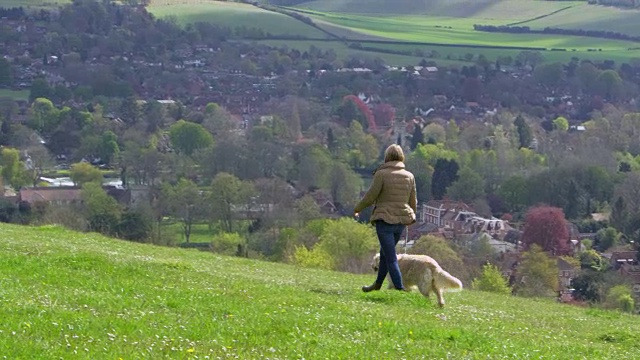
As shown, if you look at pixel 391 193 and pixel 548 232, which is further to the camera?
pixel 548 232

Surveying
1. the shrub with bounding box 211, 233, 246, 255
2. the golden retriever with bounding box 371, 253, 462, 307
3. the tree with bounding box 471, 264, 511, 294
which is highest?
the golden retriever with bounding box 371, 253, 462, 307

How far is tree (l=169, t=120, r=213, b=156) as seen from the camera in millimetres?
98562

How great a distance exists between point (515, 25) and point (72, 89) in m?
79.9

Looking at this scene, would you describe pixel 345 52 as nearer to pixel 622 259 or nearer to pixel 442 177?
pixel 442 177

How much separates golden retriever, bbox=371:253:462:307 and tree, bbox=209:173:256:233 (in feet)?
170

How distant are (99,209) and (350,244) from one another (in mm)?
15253

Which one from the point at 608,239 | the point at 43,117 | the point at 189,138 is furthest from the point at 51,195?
the point at 43,117

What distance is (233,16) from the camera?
176m

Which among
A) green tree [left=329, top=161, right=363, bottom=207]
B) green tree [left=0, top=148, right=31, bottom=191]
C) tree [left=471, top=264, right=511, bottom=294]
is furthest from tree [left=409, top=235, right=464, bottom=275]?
green tree [left=0, top=148, right=31, bottom=191]

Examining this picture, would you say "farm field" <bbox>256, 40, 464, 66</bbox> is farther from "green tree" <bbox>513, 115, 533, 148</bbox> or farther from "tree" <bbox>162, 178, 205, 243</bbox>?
"tree" <bbox>162, 178, 205, 243</bbox>

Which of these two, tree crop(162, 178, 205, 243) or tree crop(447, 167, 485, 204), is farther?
tree crop(447, 167, 485, 204)

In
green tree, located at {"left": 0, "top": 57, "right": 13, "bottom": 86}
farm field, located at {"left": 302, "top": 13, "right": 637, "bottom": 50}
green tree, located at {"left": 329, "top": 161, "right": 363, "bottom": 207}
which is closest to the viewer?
green tree, located at {"left": 329, "top": 161, "right": 363, "bottom": 207}

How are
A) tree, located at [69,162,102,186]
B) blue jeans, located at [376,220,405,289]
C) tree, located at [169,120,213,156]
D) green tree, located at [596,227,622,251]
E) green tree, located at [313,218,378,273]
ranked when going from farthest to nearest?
tree, located at [169,120,213,156], tree, located at [69,162,102,186], green tree, located at [596,227,622,251], green tree, located at [313,218,378,273], blue jeans, located at [376,220,405,289]

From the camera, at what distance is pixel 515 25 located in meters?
186
